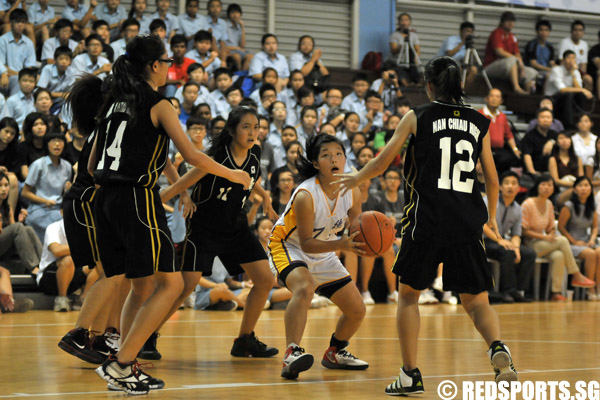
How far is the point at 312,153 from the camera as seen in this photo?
575cm

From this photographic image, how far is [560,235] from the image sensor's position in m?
12.3

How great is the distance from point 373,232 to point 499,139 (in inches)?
→ 350

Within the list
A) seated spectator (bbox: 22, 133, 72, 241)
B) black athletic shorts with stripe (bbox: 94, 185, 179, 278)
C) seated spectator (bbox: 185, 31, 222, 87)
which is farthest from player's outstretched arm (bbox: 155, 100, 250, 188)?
seated spectator (bbox: 185, 31, 222, 87)

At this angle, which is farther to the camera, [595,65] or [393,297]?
[595,65]

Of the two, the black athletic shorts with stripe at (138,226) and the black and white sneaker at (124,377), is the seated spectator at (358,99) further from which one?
the black and white sneaker at (124,377)

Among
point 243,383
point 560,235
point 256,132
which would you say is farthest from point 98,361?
point 560,235

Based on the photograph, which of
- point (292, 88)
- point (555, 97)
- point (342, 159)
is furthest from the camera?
point (555, 97)

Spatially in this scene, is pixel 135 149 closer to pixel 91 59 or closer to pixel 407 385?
pixel 407 385

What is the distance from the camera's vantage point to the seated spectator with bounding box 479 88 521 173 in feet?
45.1

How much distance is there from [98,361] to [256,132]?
178 cm

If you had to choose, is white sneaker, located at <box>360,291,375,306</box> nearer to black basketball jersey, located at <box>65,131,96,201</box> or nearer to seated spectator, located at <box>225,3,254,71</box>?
seated spectator, located at <box>225,3,254,71</box>

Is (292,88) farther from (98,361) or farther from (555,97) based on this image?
(98,361)

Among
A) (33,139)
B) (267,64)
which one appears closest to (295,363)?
(33,139)

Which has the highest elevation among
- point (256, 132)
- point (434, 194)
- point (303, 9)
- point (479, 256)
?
point (303, 9)
